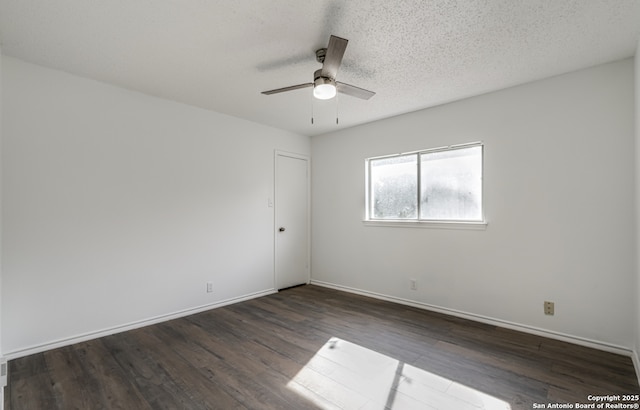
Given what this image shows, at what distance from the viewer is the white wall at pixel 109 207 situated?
258 cm

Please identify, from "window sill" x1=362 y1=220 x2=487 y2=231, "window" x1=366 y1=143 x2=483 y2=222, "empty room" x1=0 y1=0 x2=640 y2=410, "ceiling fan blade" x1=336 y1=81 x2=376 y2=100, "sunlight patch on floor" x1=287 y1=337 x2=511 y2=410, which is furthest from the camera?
"window" x1=366 y1=143 x2=483 y2=222

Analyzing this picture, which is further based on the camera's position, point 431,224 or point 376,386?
point 431,224

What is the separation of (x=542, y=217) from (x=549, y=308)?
0.88 metres

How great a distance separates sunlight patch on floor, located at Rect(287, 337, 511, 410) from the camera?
6.35ft

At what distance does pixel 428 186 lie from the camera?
152 inches

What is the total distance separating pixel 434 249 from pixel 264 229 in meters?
2.40

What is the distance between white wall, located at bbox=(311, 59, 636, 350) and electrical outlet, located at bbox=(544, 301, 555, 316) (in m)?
0.04

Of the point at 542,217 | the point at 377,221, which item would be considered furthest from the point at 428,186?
the point at 542,217

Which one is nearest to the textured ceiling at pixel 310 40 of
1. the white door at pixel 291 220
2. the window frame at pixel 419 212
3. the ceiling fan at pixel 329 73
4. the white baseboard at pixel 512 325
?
the ceiling fan at pixel 329 73

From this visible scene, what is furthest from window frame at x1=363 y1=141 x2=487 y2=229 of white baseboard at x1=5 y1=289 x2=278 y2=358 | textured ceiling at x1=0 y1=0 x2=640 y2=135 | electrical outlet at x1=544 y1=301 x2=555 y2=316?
white baseboard at x1=5 y1=289 x2=278 y2=358

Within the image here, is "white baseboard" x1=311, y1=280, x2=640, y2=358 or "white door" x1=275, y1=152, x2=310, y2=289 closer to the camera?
"white baseboard" x1=311, y1=280, x2=640, y2=358

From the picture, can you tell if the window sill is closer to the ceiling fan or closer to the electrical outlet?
the electrical outlet

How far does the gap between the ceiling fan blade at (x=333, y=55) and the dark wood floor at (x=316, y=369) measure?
2311 millimetres

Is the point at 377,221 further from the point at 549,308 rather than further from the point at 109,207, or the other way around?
the point at 109,207
